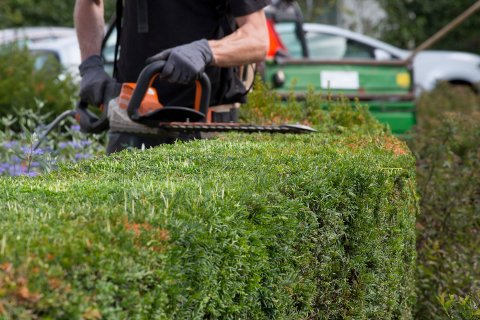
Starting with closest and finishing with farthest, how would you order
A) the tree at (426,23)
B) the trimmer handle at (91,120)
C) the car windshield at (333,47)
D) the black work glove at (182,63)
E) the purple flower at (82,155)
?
1. the black work glove at (182,63)
2. the trimmer handle at (91,120)
3. the purple flower at (82,155)
4. the car windshield at (333,47)
5. the tree at (426,23)

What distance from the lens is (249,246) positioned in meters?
2.70

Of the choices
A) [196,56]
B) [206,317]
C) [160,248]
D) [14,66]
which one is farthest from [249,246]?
[14,66]

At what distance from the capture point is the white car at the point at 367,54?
12938 mm

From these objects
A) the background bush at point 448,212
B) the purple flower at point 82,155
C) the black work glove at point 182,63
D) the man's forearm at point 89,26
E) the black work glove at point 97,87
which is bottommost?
the background bush at point 448,212

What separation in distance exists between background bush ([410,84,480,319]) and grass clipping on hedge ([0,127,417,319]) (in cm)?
98

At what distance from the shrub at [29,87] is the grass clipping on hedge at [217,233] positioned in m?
3.75

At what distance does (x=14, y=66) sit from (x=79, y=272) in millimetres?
6912

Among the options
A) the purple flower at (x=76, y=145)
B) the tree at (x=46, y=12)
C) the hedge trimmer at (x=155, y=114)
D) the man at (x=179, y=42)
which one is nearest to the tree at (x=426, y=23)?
the tree at (x=46, y=12)

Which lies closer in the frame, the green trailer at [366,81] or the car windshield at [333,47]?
the green trailer at [366,81]

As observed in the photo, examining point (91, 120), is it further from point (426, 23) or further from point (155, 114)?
point (426, 23)

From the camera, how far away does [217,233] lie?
8.38ft

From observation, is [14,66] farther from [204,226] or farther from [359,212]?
[204,226]

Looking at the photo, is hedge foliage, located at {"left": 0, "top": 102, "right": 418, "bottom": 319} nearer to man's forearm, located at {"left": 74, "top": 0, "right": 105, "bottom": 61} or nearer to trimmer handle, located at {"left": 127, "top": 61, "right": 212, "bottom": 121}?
trimmer handle, located at {"left": 127, "top": 61, "right": 212, "bottom": 121}

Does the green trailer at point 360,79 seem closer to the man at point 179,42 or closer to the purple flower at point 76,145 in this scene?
the purple flower at point 76,145
